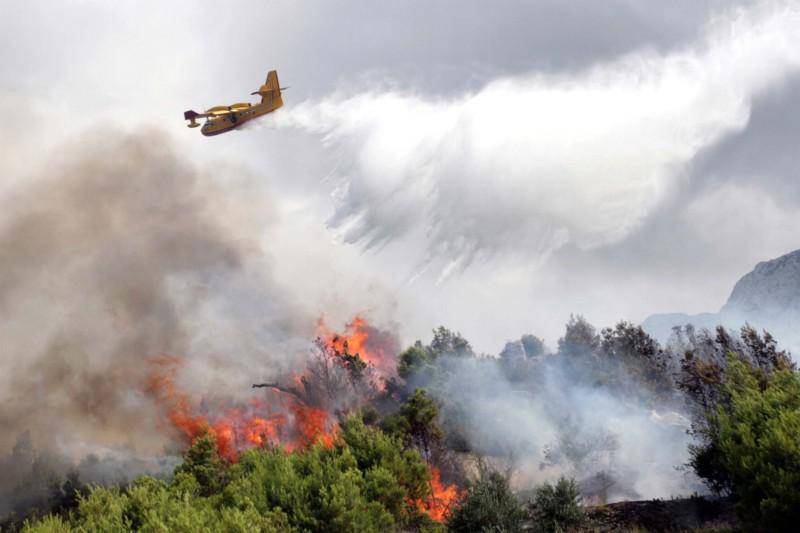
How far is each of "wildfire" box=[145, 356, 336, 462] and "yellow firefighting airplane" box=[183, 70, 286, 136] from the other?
4672cm

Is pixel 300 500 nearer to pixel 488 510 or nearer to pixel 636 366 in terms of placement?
pixel 488 510

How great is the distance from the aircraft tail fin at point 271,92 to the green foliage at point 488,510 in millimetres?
48751

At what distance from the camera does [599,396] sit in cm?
7556

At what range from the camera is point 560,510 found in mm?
30234

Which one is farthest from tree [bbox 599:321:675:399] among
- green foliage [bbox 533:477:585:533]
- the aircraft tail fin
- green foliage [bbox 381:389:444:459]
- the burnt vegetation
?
the aircraft tail fin

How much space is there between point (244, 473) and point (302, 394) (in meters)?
53.8

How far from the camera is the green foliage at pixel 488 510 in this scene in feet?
93.8

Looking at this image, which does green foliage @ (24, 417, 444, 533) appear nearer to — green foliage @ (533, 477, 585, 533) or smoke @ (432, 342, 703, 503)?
green foliage @ (533, 477, 585, 533)

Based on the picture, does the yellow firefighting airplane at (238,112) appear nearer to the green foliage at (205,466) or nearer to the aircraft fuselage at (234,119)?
the aircraft fuselage at (234,119)

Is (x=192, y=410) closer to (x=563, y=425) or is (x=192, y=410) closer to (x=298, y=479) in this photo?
(x=563, y=425)

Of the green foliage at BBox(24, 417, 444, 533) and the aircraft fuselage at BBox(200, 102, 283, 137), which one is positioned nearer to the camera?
the green foliage at BBox(24, 417, 444, 533)

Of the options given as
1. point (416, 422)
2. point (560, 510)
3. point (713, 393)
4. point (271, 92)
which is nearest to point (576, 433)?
point (713, 393)

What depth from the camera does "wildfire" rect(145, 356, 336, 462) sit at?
84.1 m

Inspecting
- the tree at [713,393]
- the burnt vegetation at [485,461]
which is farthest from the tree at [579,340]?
the tree at [713,393]
